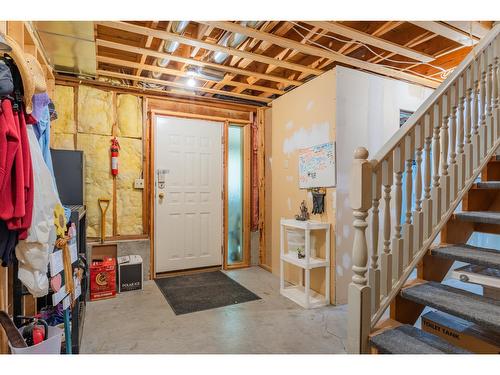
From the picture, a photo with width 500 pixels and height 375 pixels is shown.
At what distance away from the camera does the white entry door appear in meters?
4.02

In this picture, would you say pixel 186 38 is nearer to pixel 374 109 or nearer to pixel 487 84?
pixel 374 109

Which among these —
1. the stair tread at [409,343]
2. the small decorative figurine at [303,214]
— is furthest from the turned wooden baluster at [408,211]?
the small decorative figurine at [303,214]

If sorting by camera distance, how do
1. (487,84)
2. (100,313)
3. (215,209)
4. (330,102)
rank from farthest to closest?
(215,209)
(330,102)
(100,313)
(487,84)

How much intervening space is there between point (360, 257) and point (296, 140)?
217 centimetres

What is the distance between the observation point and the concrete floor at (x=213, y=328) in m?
2.27

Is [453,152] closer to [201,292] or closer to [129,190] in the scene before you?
[201,292]

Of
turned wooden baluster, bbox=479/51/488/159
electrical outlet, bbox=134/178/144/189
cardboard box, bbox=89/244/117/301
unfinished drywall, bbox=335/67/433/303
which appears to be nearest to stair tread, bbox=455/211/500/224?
turned wooden baluster, bbox=479/51/488/159

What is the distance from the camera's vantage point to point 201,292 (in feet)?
11.3

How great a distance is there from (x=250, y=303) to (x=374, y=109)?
8.01 feet

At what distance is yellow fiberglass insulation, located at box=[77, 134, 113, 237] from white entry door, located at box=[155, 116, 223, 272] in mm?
A: 587

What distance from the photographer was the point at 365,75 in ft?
10.4

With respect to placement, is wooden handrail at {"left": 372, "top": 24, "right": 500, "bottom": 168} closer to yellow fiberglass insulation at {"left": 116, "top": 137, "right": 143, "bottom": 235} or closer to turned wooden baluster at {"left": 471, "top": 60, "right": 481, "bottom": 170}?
turned wooden baluster at {"left": 471, "top": 60, "right": 481, "bottom": 170}

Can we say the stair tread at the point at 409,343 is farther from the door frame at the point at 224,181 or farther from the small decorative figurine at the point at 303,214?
the door frame at the point at 224,181
